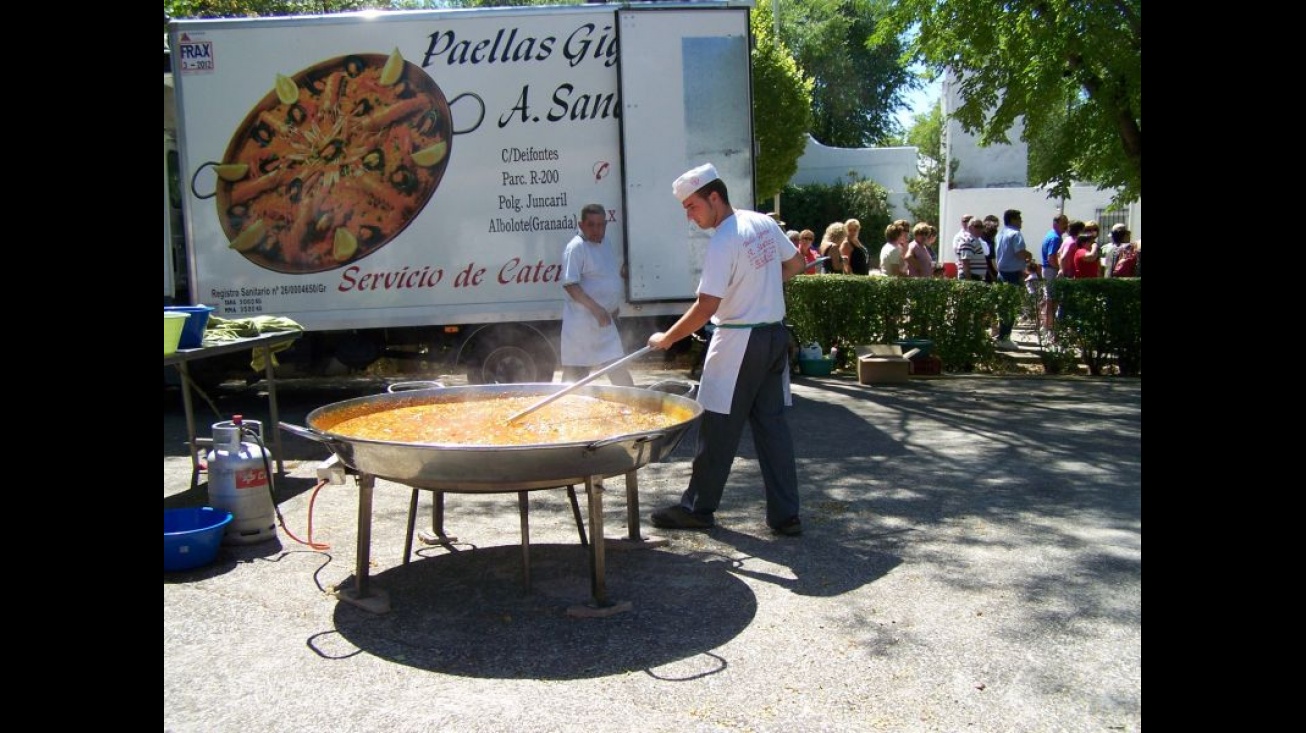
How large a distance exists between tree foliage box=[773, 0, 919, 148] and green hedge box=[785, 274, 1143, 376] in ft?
114

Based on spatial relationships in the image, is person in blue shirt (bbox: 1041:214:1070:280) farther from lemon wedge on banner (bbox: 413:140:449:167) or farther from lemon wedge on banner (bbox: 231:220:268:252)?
lemon wedge on banner (bbox: 231:220:268:252)

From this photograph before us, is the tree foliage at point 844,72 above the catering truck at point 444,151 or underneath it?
above

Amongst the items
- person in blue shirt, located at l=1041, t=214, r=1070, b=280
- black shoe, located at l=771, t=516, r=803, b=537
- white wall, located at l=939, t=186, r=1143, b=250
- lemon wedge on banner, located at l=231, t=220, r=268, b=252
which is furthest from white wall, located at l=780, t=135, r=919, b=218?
black shoe, located at l=771, t=516, r=803, b=537

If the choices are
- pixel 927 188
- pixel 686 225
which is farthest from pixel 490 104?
pixel 927 188

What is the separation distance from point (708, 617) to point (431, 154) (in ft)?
20.4

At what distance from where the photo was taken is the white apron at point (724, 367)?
212 inches

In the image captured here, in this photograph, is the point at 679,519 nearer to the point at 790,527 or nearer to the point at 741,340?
the point at 790,527

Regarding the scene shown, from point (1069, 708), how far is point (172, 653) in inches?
133

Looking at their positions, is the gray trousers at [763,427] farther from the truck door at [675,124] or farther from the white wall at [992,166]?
the white wall at [992,166]

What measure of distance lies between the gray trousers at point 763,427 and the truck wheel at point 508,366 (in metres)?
4.33

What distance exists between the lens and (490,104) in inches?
Result: 366

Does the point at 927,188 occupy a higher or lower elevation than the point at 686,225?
higher

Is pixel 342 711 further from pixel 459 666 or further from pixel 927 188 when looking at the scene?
pixel 927 188

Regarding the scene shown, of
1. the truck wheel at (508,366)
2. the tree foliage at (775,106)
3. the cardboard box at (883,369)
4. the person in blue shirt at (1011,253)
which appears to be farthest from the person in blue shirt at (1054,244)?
the truck wheel at (508,366)
